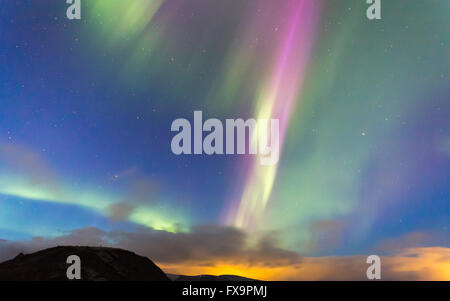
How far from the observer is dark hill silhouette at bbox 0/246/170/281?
4604 inches

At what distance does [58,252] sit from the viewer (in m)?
132

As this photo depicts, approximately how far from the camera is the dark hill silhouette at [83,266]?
117 m

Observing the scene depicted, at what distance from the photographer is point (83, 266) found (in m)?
125
